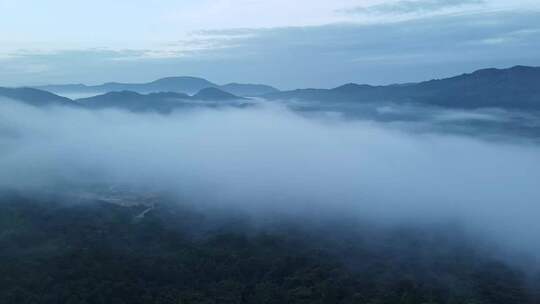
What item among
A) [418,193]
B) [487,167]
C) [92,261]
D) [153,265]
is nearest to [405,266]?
[153,265]

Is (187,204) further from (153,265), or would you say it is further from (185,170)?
(185,170)

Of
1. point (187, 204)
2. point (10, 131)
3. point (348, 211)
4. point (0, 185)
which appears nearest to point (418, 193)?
point (348, 211)

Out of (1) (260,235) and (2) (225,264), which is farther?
(1) (260,235)

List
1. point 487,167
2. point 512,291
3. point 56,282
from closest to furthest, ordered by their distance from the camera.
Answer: point 56,282 < point 512,291 < point 487,167

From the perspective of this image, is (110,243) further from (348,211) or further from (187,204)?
(348,211)

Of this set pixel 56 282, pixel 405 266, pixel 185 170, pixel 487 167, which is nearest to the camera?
pixel 56 282

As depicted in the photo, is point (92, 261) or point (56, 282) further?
point (92, 261)
